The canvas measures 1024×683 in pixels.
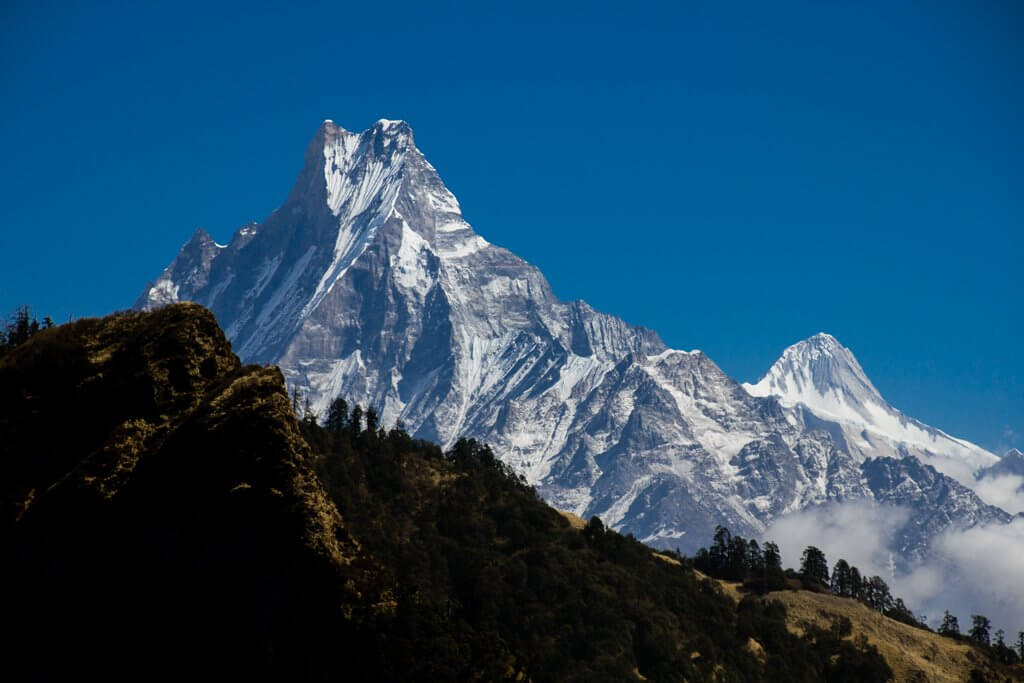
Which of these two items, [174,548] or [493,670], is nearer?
[174,548]

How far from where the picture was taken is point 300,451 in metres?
29.1

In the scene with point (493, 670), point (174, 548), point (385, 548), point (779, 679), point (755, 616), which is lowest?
point (174, 548)

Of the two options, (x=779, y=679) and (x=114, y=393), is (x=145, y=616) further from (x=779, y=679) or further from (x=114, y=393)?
(x=779, y=679)

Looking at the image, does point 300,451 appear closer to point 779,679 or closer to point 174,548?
point 174,548

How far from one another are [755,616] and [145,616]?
582ft

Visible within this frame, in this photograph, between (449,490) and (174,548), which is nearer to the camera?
(174,548)

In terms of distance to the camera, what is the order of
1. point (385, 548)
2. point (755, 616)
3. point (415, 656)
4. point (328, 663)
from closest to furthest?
1. point (328, 663)
2. point (415, 656)
3. point (385, 548)
4. point (755, 616)

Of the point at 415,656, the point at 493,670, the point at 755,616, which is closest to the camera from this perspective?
the point at 415,656

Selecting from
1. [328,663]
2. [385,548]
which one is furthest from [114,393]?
[385,548]

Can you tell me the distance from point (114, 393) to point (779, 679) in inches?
6240

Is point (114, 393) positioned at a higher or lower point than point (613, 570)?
lower

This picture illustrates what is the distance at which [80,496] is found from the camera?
29.0 m

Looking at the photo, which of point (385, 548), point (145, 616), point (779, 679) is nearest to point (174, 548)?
point (145, 616)

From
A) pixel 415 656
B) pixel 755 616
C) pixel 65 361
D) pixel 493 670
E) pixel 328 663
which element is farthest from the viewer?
pixel 755 616
